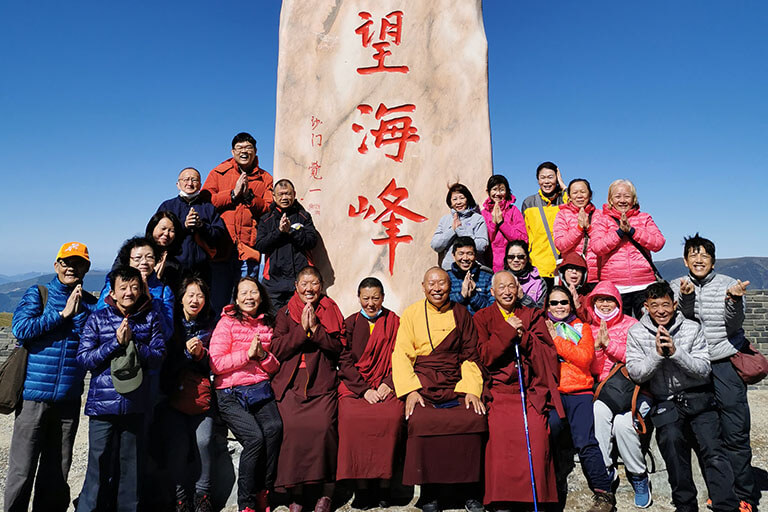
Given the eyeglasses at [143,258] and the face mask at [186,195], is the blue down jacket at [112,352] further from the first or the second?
the face mask at [186,195]

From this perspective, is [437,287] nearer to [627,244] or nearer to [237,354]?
[237,354]

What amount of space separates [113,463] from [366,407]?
1394mm

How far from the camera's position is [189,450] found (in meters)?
2.94

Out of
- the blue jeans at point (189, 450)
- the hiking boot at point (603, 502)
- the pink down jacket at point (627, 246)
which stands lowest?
the hiking boot at point (603, 502)

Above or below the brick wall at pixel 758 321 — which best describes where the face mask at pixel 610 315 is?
above

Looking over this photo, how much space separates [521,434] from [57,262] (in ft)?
9.27

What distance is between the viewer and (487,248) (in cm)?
399

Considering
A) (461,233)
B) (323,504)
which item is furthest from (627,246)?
(323,504)

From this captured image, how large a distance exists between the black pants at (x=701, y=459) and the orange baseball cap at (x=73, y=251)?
3535mm

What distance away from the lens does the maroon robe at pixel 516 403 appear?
2.82 m

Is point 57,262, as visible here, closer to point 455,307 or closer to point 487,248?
point 455,307

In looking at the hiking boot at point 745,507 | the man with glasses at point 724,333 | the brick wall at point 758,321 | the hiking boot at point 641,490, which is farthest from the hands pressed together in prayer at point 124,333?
the brick wall at point 758,321

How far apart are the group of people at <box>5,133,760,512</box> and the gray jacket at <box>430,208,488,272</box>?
23.7 inches

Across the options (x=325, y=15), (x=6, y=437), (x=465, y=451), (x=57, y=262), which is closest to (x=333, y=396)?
(x=465, y=451)
